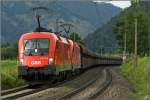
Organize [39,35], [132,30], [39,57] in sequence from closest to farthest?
[39,57]
[39,35]
[132,30]

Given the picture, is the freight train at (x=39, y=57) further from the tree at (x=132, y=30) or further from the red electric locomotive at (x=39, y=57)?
the tree at (x=132, y=30)

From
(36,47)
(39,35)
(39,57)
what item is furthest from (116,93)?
(39,35)

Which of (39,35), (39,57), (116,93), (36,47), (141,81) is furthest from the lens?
(141,81)

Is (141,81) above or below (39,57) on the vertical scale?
below

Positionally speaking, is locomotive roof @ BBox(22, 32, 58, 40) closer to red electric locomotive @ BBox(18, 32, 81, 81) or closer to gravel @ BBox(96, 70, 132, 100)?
red electric locomotive @ BBox(18, 32, 81, 81)

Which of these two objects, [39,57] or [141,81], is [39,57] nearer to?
[39,57]

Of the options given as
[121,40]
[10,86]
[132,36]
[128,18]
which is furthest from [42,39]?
[121,40]

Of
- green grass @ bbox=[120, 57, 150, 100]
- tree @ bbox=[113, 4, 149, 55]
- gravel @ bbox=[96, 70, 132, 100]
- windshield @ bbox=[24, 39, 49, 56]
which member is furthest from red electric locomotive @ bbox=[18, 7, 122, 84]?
tree @ bbox=[113, 4, 149, 55]

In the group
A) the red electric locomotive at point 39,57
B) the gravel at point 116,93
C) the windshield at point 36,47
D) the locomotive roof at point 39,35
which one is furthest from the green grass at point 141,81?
the locomotive roof at point 39,35

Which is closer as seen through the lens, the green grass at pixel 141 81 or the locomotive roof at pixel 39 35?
the green grass at pixel 141 81

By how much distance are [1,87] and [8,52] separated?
44.3 meters

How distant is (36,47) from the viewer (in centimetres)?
2589

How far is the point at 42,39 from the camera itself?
85.8ft

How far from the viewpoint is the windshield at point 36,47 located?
84.2 feet
